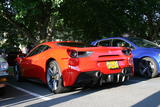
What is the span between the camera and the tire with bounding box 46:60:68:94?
5.53m

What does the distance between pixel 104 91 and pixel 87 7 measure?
980 centimetres

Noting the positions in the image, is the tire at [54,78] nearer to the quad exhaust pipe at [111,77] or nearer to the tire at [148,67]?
the quad exhaust pipe at [111,77]

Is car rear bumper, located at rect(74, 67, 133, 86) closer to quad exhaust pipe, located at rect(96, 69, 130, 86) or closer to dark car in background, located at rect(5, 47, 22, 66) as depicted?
quad exhaust pipe, located at rect(96, 69, 130, 86)

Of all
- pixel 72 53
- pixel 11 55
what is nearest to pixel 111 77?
pixel 72 53

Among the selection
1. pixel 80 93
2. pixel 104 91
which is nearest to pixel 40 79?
pixel 80 93

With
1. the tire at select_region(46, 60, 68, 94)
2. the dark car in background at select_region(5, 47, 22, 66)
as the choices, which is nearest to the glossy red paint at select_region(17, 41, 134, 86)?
the tire at select_region(46, 60, 68, 94)

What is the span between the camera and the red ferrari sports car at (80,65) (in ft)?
17.3

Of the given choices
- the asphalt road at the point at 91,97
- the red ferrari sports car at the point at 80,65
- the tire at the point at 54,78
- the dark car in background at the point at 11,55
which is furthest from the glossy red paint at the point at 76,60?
the dark car in background at the point at 11,55

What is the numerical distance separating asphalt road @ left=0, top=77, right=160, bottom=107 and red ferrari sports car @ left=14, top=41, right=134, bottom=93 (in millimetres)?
274

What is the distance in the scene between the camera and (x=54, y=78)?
18.8 feet

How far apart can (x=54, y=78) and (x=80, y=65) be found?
87cm

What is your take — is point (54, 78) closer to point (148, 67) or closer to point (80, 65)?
point (80, 65)

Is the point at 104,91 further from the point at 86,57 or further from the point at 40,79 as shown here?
the point at 40,79

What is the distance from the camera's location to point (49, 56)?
595 centimetres
